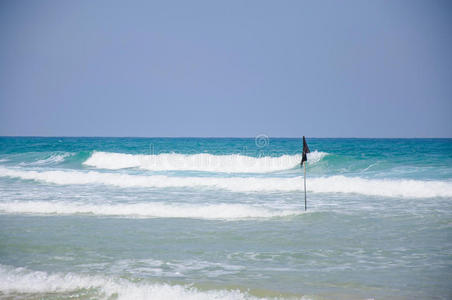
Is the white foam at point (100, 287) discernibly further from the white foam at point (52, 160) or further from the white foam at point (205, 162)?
the white foam at point (52, 160)

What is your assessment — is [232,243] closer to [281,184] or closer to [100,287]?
[100,287]

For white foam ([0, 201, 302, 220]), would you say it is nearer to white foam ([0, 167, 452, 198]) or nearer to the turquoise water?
the turquoise water

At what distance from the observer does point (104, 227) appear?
9.78 metres

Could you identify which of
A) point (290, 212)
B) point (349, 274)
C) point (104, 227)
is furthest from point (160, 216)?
point (349, 274)

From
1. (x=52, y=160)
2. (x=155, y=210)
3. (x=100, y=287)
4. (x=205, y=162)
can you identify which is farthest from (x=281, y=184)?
(x=52, y=160)

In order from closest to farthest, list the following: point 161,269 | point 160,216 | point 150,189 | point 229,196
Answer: point 161,269 → point 160,216 → point 229,196 → point 150,189

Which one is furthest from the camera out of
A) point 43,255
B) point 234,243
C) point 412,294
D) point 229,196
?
Answer: point 229,196

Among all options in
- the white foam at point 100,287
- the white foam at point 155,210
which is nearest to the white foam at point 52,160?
the white foam at point 155,210

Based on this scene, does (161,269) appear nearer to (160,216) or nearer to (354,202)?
(160,216)

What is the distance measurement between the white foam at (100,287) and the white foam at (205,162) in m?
21.3

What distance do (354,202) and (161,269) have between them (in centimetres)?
865

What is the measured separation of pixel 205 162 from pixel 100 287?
2684 centimetres

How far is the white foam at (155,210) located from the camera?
11328 millimetres

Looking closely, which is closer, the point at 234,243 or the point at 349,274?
the point at 349,274
